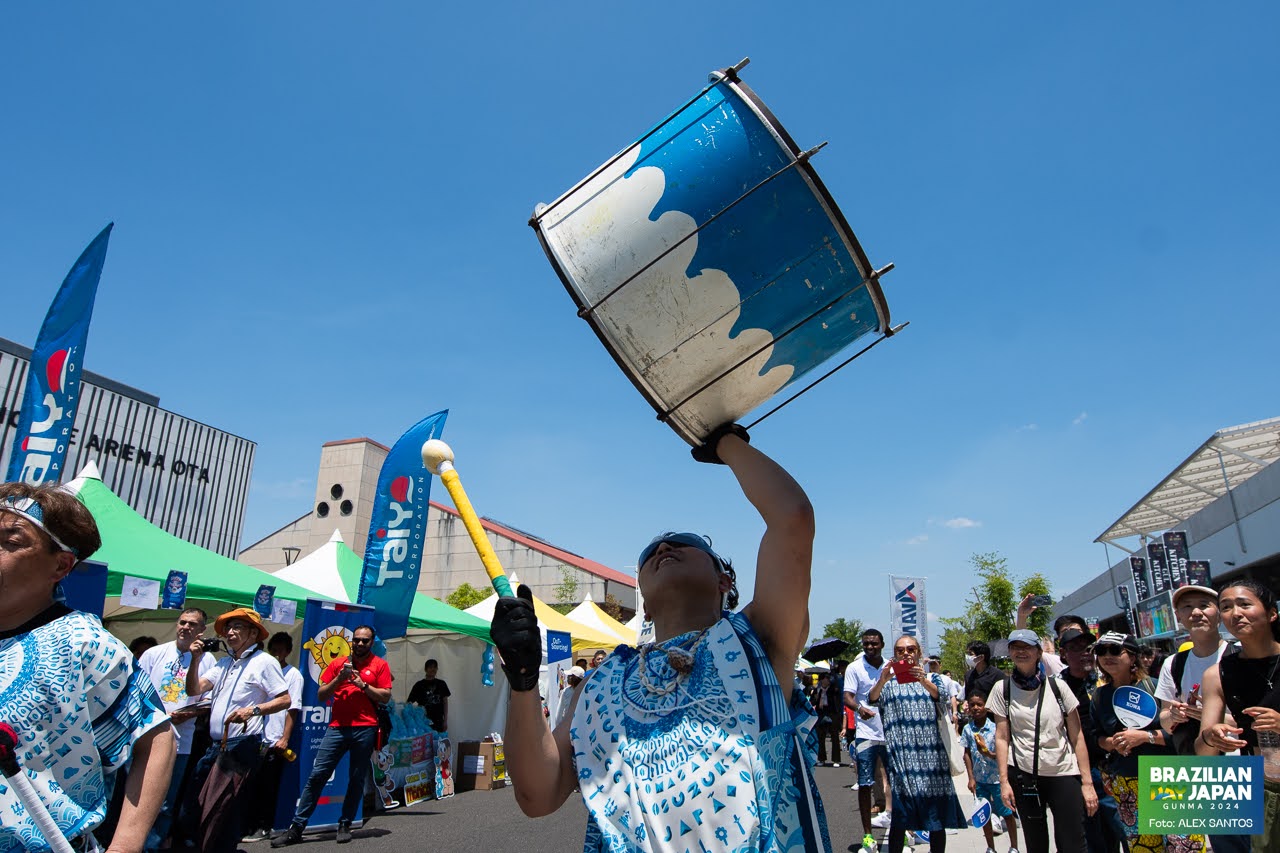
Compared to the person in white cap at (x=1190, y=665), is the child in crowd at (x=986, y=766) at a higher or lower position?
lower

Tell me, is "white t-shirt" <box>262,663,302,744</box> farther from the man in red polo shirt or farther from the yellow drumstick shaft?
the yellow drumstick shaft

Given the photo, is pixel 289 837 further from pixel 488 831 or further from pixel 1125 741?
pixel 1125 741

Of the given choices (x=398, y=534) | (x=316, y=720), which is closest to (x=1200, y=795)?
(x=316, y=720)

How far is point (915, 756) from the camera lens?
5.81 metres

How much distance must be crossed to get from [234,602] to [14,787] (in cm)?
720

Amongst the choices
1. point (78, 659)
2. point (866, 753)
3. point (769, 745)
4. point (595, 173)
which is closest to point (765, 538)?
point (769, 745)

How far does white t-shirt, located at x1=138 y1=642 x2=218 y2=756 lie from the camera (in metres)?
5.77

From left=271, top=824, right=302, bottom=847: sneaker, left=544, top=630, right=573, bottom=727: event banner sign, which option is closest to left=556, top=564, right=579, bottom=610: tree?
left=544, top=630, right=573, bottom=727: event banner sign

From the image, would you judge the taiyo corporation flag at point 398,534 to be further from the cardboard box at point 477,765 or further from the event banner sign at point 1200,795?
the event banner sign at point 1200,795

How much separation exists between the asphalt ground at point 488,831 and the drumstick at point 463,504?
5.81m

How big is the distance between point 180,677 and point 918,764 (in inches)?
228

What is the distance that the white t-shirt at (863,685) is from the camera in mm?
6746

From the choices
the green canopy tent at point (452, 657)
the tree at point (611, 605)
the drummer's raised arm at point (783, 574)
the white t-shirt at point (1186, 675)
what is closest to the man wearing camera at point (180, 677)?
the green canopy tent at point (452, 657)

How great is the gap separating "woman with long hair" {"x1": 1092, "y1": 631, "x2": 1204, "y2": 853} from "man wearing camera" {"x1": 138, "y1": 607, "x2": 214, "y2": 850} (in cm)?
577
